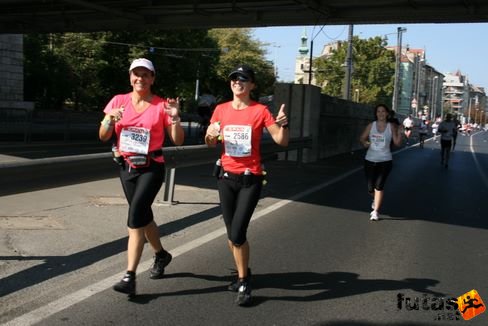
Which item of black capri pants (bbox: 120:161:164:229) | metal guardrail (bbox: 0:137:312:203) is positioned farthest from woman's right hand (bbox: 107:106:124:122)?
metal guardrail (bbox: 0:137:312:203)

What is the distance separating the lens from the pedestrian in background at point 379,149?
8672 millimetres

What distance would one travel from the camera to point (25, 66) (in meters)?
37.3

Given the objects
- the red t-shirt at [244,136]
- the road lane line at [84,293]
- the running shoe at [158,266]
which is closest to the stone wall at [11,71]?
the road lane line at [84,293]

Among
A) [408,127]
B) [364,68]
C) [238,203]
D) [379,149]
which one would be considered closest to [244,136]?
[238,203]

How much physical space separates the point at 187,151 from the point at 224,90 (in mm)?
64300

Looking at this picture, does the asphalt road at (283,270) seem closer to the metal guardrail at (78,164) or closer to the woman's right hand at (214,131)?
the metal guardrail at (78,164)

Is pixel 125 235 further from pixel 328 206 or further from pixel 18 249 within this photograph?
pixel 328 206

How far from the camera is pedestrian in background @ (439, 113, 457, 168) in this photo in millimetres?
18688

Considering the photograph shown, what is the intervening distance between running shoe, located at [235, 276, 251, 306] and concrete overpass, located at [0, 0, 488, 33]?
11.6m

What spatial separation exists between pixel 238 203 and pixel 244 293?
708 mm

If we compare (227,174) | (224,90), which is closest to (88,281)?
(227,174)

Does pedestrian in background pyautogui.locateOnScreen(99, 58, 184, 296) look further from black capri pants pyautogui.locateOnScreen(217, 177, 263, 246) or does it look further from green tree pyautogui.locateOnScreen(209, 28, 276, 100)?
green tree pyautogui.locateOnScreen(209, 28, 276, 100)

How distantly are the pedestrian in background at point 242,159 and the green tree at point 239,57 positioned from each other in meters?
63.8

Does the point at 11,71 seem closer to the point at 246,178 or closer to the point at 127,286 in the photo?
the point at 127,286
